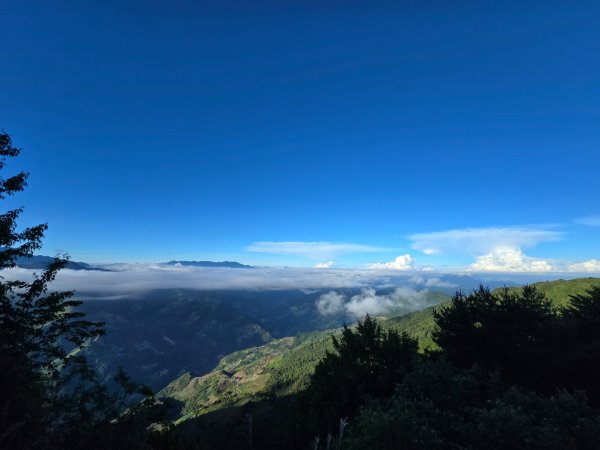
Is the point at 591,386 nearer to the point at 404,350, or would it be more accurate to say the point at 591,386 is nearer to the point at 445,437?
the point at 404,350

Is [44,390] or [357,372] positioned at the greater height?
[44,390]

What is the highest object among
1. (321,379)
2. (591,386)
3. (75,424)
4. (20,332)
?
(20,332)

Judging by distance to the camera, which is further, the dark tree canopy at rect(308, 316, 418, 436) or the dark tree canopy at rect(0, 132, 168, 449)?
the dark tree canopy at rect(308, 316, 418, 436)

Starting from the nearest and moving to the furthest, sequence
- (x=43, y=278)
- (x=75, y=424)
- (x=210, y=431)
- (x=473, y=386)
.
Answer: (x=75, y=424) < (x=43, y=278) < (x=473, y=386) < (x=210, y=431)

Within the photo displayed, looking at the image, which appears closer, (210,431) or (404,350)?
(404,350)

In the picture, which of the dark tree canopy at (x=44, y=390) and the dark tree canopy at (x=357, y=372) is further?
the dark tree canopy at (x=357, y=372)

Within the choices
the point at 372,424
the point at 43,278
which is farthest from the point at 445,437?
the point at 43,278

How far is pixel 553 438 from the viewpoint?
12.4 m

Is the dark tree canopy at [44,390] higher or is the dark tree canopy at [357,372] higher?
the dark tree canopy at [44,390]

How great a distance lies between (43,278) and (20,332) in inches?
146

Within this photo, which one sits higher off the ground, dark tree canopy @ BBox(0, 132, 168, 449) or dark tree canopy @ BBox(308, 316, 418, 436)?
dark tree canopy @ BBox(0, 132, 168, 449)

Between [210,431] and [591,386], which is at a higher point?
[591,386]

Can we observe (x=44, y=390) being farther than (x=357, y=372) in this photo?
No

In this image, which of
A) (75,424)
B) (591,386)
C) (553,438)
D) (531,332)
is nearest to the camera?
(553,438)
